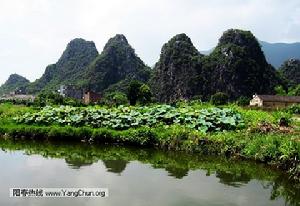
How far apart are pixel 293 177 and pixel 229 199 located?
10.3 feet

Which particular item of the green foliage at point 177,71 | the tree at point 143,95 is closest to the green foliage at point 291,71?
the green foliage at point 177,71

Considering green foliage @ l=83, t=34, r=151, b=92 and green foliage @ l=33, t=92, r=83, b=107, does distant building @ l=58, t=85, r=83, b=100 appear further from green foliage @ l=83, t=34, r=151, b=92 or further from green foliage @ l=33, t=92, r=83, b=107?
green foliage @ l=33, t=92, r=83, b=107

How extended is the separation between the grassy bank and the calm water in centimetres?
61

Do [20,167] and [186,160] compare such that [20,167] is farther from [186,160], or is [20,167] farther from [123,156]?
[186,160]

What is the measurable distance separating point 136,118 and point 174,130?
3.02 m

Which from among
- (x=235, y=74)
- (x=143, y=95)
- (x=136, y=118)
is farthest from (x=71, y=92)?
(x=136, y=118)

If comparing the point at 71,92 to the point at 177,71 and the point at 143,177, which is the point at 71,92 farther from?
the point at 143,177

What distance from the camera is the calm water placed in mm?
9672

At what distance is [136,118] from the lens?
786 inches

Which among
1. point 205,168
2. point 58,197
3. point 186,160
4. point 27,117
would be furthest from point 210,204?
point 27,117

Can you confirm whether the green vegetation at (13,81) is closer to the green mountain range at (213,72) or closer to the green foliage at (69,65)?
the green foliage at (69,65)

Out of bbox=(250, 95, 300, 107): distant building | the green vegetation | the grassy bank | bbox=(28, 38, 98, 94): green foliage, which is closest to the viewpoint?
the grassy bank

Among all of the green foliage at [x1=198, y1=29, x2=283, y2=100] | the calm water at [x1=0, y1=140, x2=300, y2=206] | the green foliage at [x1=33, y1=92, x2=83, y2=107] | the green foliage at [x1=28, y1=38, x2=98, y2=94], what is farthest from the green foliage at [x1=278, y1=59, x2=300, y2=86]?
the calm water at [x1=0, y1=140, x2=300, y2=206]

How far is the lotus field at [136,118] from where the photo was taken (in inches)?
746
